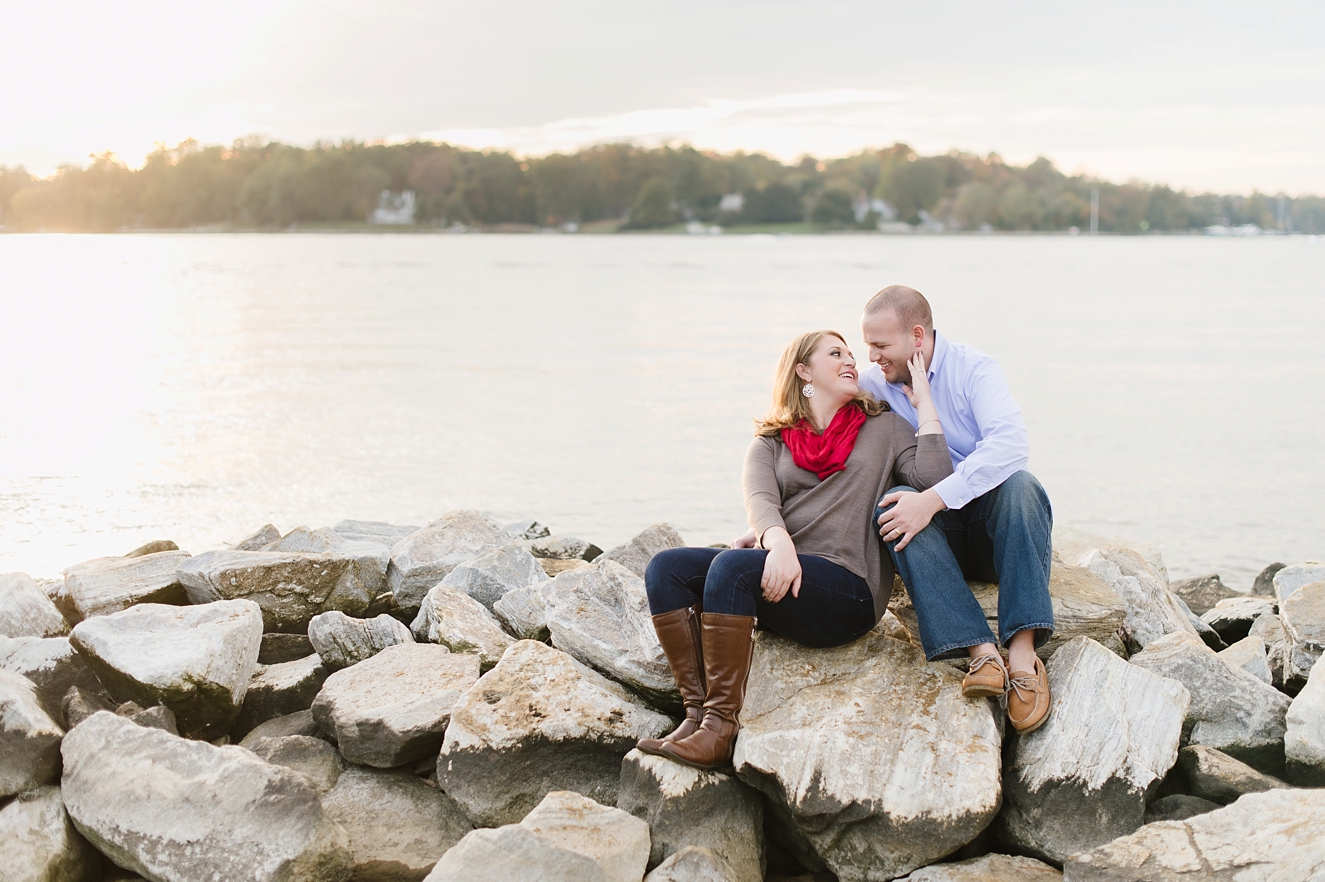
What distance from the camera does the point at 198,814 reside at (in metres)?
3.58

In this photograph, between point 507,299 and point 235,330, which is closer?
point 235,330

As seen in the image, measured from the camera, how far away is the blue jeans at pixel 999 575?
3854 millimetres

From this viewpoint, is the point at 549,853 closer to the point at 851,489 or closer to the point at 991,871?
the point at 991,871

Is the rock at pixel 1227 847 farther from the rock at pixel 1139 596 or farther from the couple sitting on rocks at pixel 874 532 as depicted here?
the rock at pixel 1139 596

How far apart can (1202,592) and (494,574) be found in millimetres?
5635

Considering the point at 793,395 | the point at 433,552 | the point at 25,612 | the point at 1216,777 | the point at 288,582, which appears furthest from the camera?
the point at 433,552

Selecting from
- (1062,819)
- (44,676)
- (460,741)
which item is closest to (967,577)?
(1062,819)

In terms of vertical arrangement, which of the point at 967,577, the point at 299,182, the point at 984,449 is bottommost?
the point at 967,577

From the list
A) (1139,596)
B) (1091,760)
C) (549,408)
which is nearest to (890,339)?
(1091,760)

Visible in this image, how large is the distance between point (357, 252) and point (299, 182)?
126 ft

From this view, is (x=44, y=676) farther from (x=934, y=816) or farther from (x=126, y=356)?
(x=126, y=356)

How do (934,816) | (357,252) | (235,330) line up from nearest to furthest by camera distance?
(934,816), (235,330), (357,252)

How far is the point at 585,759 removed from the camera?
4070 millimetres

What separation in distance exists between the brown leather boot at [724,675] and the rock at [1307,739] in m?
2.04
